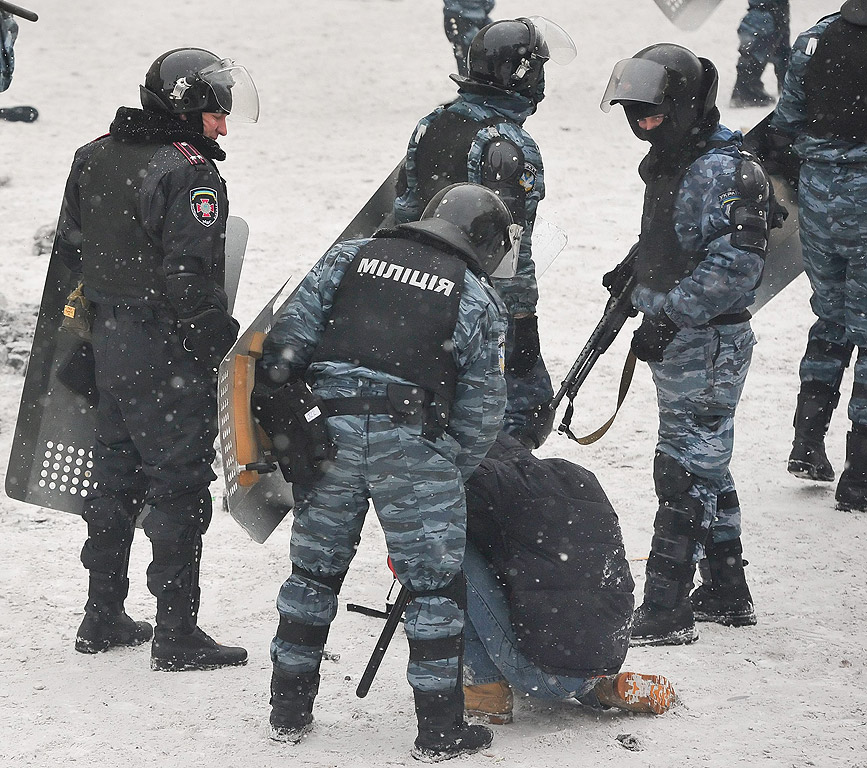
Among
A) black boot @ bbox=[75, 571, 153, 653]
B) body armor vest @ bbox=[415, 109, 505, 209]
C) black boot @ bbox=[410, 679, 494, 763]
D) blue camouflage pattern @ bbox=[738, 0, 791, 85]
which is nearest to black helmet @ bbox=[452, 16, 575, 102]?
body armor vest @ bbox=[415, 109, 505, 209]

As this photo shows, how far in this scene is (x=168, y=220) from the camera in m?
3.71

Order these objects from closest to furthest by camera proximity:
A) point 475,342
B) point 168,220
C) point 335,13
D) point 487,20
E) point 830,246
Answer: point 475,342, point 168,220, point 830,246, point 487,20, point 335,13

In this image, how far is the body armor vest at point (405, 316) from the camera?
3281mm

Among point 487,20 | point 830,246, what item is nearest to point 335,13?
point 487,20

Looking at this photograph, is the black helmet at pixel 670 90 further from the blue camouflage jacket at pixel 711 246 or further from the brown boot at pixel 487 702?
the brown boot at pixel 487 702

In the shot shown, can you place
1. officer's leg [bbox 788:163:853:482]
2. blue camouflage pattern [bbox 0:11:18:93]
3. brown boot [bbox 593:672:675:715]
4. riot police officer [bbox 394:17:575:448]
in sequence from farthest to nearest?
1. blue camouflage pattern [bbox 0:11:18:93]
2. officer's leg [bbox 788:163:853:482]
3. riot police officer [bbox 394:17:575:448]
4. brown boot [bbox 593:672:675:715]

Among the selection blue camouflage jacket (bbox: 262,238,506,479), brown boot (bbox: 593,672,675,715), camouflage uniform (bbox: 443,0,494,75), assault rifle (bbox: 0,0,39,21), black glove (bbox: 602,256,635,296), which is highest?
camouflage uniform (bbox: 443,0,494,75)

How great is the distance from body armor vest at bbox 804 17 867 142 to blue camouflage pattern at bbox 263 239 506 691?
2.35 m

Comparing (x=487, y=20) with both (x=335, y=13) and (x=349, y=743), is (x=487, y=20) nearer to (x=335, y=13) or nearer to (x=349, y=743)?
(x=335, y=13)

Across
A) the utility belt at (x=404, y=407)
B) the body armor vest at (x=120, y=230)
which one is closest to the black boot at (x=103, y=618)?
the body armor vest at (x=120, y=230)

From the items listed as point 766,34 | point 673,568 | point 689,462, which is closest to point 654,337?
point 689,462

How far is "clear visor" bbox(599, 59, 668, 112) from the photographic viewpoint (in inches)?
162

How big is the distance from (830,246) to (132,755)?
3.54 metres

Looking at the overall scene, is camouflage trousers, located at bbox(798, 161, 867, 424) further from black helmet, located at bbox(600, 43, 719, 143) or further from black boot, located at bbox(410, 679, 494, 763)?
black boot, located at bbox(410, 679, 494, 763)
